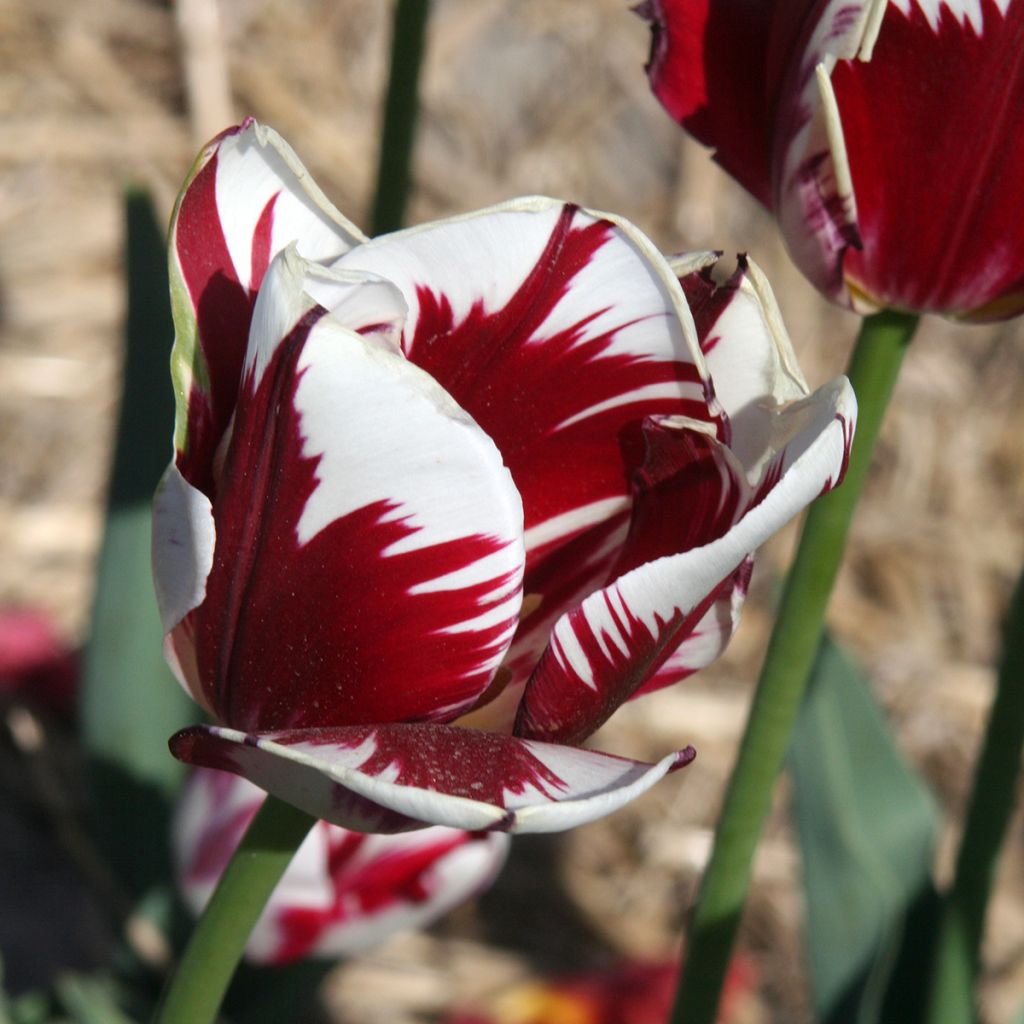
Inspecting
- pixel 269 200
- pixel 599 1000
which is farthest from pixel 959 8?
pixel 599 1000

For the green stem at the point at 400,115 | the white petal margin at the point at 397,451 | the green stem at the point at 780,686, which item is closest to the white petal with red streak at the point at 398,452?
the white petal margin at the point at 397,451

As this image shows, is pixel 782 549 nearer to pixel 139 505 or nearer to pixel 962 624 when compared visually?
pixel 962 624

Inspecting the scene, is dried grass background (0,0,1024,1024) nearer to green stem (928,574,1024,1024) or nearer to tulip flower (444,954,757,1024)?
tulip flower (444,954,757,1024)

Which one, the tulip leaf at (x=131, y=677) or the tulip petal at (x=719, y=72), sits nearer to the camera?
the tulip petal at (x=719, y=72)

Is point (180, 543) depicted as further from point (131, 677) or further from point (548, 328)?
point (131, 677)

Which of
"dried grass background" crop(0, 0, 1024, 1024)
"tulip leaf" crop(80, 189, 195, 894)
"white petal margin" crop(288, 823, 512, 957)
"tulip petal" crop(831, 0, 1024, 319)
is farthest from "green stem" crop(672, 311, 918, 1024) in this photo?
"dried grass background" crop(0, 0, 1024, 1024)

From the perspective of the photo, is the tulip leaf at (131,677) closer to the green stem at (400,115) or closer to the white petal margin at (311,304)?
the green stem at (400,115)
